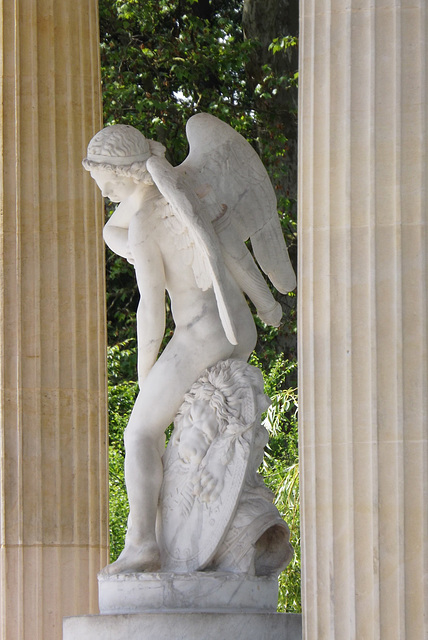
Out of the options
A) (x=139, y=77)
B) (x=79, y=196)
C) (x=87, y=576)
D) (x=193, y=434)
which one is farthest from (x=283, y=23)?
(x=193, y=434)

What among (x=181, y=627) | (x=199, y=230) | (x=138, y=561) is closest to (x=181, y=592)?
(x=181, y=627)

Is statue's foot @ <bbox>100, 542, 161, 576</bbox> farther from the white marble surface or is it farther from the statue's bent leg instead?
the white marble surface

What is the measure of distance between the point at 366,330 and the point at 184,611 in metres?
2.94

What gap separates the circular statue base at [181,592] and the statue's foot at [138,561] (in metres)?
0.10

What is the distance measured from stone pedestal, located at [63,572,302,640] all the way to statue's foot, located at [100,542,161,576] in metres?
0.10

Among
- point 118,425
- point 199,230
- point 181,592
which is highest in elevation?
point 199,230

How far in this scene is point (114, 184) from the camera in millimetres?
12273

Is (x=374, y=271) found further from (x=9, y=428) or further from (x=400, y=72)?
(x=9, y=428)

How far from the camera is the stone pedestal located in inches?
440

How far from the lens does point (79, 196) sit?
16.0m

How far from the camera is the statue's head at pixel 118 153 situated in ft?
39.7

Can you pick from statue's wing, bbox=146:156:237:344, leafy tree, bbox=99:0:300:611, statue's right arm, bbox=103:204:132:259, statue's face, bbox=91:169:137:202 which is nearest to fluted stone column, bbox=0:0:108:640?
statue's right arm, bbox=103:204:132:259

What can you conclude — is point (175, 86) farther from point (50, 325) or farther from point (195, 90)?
point (50, 325)

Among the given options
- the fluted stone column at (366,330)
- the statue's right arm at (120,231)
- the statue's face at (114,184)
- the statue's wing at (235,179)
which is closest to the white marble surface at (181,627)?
the fluted stone column at (366,330)
